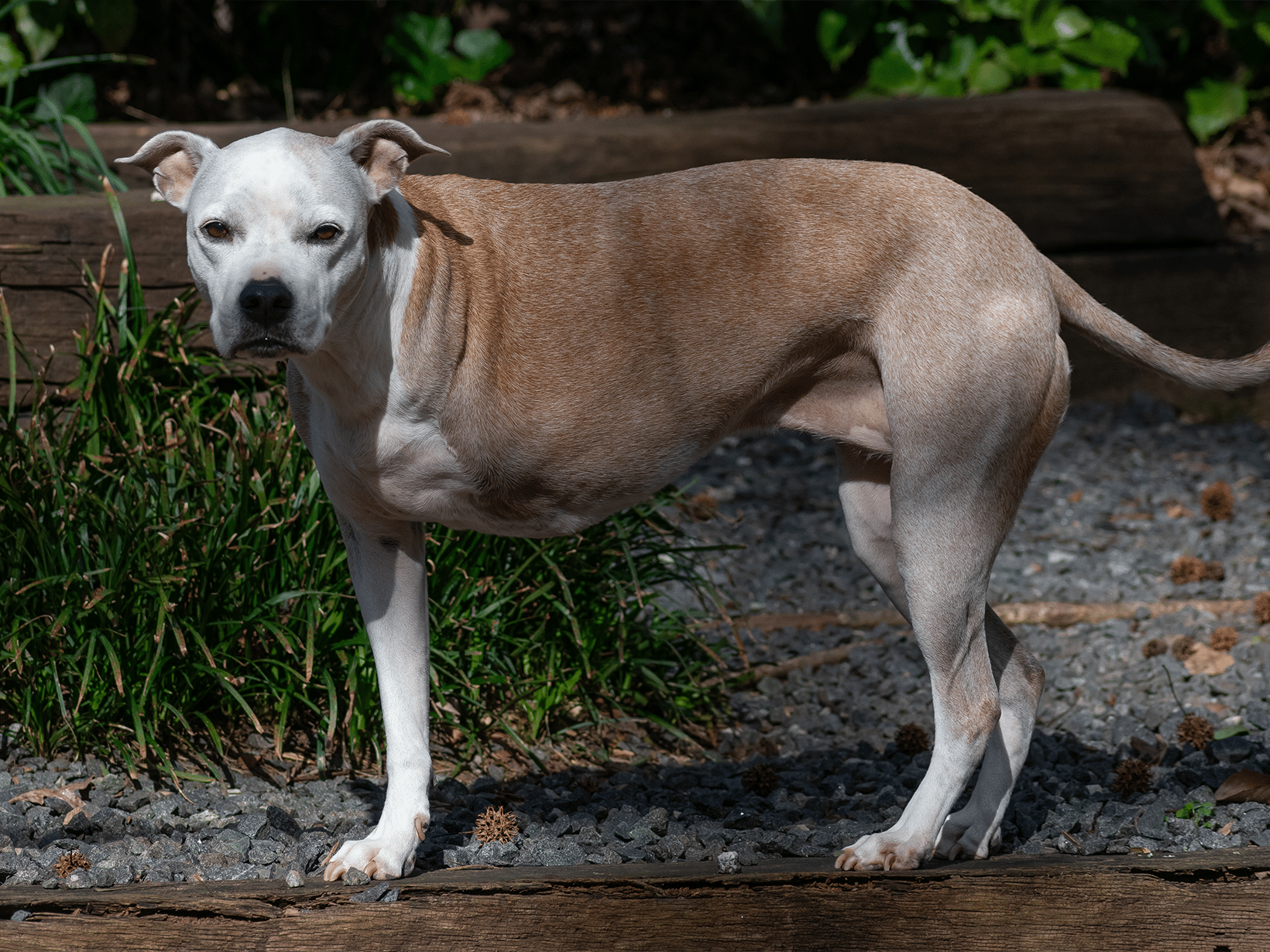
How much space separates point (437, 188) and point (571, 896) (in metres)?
1.63

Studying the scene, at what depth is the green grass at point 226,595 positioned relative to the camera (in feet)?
11.0

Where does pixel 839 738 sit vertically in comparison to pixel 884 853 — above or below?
below

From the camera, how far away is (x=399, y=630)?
2.90 m

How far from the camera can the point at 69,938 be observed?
238cm

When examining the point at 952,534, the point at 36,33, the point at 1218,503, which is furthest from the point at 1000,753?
the point at 36,33

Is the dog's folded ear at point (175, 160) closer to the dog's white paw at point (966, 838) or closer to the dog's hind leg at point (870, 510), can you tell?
the dog's hind leg at point (870, 510)

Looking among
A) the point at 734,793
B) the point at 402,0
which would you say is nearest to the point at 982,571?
the point at 734,793

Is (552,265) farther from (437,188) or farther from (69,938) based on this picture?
(69,938)

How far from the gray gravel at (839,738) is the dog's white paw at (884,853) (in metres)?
0.22

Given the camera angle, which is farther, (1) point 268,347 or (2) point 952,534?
(2) point 952,534

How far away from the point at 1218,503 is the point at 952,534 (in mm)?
3029

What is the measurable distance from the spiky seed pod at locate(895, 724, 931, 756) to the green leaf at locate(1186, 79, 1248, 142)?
4.83 meters

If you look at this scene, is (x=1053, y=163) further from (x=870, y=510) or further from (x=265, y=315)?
(x=265, y=315)

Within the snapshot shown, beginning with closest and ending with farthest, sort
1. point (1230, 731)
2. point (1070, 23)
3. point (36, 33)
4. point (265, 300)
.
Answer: point (265, 300) → point (1230, 731) → point (36, 33) → point (1070, 23)
